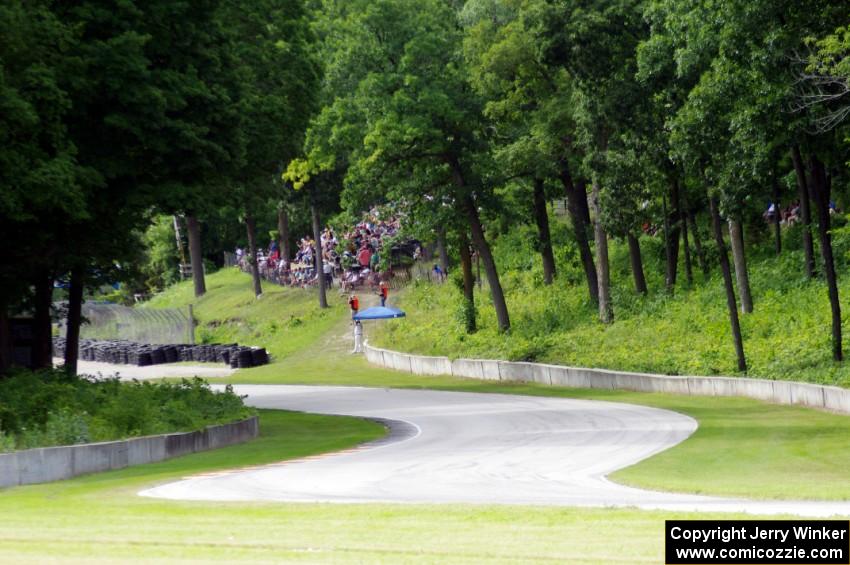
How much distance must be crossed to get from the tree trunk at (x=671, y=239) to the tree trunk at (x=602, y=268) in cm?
238

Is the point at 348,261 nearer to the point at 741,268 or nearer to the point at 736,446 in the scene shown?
the point at 741,268

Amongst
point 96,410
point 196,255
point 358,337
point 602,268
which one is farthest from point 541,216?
point 196,255

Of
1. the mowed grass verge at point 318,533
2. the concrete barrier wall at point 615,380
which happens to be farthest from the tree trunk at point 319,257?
the mowed grass verge at point 318,533

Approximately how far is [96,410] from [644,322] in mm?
27238

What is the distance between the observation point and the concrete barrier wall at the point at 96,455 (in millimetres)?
21422

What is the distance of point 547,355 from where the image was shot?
50.8 meters

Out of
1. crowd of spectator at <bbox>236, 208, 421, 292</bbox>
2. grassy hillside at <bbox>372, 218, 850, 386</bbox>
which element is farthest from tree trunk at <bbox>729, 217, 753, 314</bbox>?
crowd of spectator at <bbox>236, 208, 421, 292</bbox>

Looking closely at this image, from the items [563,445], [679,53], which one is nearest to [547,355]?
[679,53]

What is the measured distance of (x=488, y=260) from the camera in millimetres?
55906

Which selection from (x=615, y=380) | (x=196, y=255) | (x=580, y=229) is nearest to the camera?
(x=615, y=380)

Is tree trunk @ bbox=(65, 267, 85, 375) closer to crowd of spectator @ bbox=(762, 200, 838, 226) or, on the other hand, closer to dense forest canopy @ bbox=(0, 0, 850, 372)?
dense forest canopy @ bbox=(0, 0, 850, 372)

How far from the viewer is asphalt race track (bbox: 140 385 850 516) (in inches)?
656

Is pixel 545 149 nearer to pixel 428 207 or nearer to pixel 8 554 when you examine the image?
pixel 428 207

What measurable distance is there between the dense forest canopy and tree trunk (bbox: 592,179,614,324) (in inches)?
3.7
